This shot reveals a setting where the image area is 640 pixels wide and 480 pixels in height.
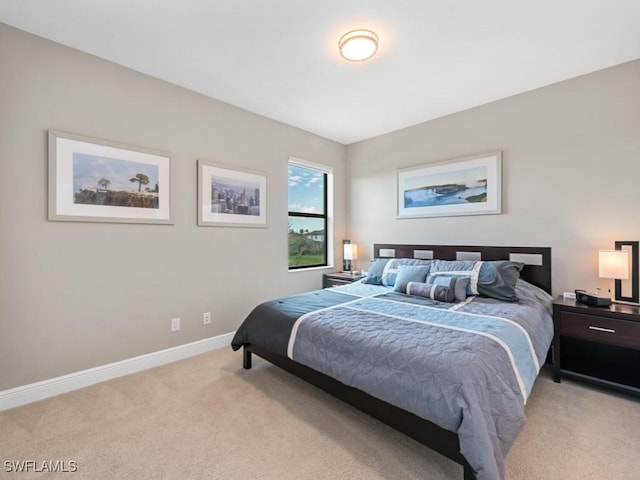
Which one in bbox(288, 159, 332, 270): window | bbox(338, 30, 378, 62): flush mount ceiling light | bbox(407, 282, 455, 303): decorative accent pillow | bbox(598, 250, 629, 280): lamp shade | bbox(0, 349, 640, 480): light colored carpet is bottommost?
bbox(0, 349, 640, 480): light colored carpet

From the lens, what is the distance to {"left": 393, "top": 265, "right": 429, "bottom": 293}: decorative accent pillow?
9.60 feet

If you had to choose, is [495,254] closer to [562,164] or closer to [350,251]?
[562,164]

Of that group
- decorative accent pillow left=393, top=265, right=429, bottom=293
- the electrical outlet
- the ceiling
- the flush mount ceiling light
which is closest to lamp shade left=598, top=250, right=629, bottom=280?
decorative accent pillow left=393, top=265, right=429, bottom=293

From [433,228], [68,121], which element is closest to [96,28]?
[68,121]

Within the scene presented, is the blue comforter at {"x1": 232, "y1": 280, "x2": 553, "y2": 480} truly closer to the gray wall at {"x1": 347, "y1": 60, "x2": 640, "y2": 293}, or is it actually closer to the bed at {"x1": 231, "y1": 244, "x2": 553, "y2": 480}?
the bed at {"x1": 231, "y1": 244, "x2": 553, "y2": 480}

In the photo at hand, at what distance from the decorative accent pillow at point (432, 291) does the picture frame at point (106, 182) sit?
237cm

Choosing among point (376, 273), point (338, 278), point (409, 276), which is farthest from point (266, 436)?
point (338, 278)

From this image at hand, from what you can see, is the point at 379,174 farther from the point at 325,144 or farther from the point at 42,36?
the point at 42,36

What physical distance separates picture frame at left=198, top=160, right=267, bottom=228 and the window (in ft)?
1.97

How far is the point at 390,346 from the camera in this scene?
1.65 metres

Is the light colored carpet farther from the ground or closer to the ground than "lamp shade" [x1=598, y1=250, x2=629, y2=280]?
closer to the ground

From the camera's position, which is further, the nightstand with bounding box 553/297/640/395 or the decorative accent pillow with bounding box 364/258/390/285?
the decorative accent pillow with bounding box 364/258/390/285
